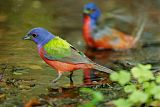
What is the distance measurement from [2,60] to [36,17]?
345 cm

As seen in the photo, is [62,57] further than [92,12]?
No

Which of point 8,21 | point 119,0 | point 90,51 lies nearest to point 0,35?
point 8,21

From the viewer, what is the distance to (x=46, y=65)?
7699mm

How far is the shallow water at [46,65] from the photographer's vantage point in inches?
238

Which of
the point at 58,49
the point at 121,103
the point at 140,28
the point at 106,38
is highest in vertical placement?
the point at 140,28

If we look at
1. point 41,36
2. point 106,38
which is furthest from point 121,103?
point 106,38

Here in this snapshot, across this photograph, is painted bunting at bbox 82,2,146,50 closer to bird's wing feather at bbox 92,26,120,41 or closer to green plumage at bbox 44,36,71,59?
bird's wing feather at bbox 92,26,120,41

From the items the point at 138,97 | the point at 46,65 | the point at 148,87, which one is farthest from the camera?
the point at 46,65

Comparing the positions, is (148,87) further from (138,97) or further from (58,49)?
(58,49)

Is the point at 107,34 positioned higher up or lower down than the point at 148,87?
higher up

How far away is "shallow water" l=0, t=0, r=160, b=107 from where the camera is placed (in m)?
6.05

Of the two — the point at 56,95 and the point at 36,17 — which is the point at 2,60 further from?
the point at 36,17

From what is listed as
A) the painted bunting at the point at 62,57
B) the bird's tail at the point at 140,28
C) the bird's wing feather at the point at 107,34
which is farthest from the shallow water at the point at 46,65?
the bird's wing feather at the point at 107,34

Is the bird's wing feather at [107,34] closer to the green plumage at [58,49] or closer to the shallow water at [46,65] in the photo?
the shallow water at [46,65]
